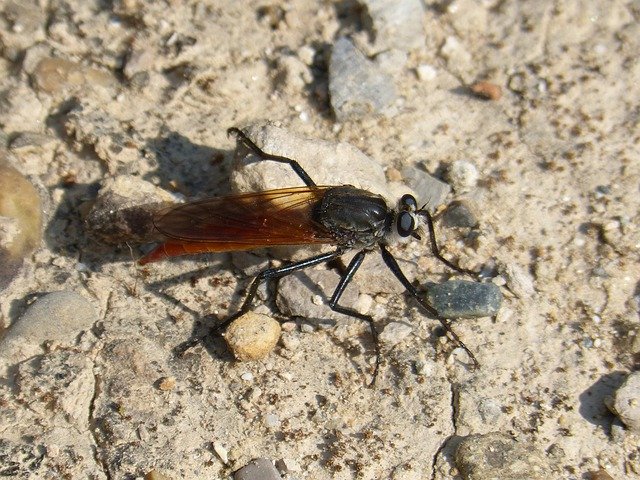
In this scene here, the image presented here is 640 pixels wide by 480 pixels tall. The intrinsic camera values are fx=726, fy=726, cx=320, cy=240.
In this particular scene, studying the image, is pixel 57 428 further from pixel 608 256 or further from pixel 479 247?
pixel 608 256

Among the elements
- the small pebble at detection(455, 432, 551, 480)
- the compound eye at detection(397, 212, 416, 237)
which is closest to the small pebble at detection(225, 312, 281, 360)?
the compound eye at detection(397, 212, 416, 237)

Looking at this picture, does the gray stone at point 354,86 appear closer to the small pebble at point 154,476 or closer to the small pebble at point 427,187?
the small pebble at point 427,187

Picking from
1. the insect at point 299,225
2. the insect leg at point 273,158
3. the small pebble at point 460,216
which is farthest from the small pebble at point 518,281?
the insect leg at point 273,158

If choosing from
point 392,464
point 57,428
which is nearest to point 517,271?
point 392,464

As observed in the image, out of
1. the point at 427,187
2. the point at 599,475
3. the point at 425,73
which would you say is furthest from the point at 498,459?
Result: the point at 425,73

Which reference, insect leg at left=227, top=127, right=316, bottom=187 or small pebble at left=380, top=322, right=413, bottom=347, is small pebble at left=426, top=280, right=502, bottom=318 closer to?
small pebble at left=380, top=322, right=413, bottom=347

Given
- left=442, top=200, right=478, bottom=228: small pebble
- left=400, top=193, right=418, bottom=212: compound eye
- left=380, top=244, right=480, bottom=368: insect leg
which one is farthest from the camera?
left=442, top=200, right=478, bottom=228: small pebble
